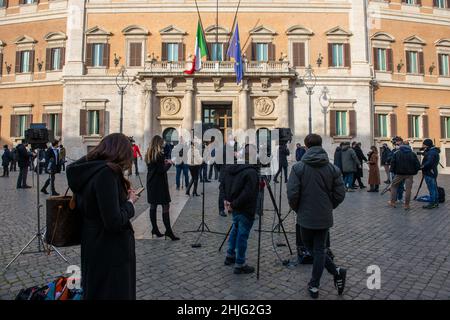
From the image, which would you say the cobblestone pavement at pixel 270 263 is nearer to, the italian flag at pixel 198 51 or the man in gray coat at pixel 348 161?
the man in gray coat at pixel 348 161

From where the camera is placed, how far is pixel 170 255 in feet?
15.7

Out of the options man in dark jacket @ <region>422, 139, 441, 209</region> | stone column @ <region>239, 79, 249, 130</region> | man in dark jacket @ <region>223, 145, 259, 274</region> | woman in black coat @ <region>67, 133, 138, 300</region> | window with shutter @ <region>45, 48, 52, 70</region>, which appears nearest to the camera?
woman in black coat @ <region>67, 133, 138, 300</region>

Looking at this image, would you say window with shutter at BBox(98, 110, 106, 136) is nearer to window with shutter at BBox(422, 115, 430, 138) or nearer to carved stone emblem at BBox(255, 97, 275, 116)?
carved stone emblem at BBox(255, 97, 275, 116)

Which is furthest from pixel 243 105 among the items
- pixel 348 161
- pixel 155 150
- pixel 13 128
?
pixel 13 128

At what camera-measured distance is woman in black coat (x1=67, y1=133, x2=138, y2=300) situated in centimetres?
213

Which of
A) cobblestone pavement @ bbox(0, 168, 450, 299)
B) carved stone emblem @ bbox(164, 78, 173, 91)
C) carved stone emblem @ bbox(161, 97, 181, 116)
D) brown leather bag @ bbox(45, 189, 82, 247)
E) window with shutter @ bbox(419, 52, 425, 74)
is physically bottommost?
cobblestone pavement @ bbox(0, 168, 450, 299)

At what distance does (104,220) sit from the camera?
2119 mm

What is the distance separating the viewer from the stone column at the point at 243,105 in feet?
72.7

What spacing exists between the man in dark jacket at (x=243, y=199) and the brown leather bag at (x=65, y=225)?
2.14m

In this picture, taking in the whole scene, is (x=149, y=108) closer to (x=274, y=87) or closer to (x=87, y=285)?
(x=274, y=87)

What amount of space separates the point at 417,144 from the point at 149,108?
790 inches

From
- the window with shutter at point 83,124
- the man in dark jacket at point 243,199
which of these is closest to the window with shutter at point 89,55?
the window with shutter at point 83,124

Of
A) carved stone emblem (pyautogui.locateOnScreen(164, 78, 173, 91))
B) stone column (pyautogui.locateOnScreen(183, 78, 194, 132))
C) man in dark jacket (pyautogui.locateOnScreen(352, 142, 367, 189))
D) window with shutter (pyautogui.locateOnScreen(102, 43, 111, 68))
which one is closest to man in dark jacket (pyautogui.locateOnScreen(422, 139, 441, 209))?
man in dark jacket (pyautogui.locateOnScreen(352, 142, 367, 189))

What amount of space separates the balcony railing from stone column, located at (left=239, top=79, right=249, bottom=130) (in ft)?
3.57
